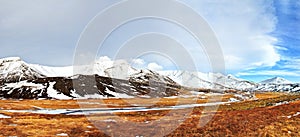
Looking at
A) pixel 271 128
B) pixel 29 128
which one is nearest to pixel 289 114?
pixel 271 128

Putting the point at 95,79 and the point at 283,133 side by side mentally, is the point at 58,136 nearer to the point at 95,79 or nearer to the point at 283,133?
the point at 283,133

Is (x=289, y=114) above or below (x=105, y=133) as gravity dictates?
above

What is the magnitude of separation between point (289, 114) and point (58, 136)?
2921cm

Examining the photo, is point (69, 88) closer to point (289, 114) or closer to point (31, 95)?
point (31, 95)

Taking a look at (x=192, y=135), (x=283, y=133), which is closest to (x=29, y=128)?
(x=192, y=135)

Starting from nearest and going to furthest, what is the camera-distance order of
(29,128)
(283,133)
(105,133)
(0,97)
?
(283,133), (105,133), (29,128), (0,97)

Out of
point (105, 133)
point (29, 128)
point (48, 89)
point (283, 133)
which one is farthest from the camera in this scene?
point (48, 89)

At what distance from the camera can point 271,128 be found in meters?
30.4

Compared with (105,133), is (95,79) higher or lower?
higher

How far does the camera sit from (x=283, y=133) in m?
29.0

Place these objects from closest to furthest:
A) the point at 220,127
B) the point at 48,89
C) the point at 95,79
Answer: the point at 220,127, the point at 48,89, the point at 95,79

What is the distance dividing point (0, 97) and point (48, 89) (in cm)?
2352

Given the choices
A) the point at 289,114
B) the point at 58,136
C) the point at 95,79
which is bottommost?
the point at 58,136

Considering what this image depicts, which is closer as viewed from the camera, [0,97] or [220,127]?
[220,127]
